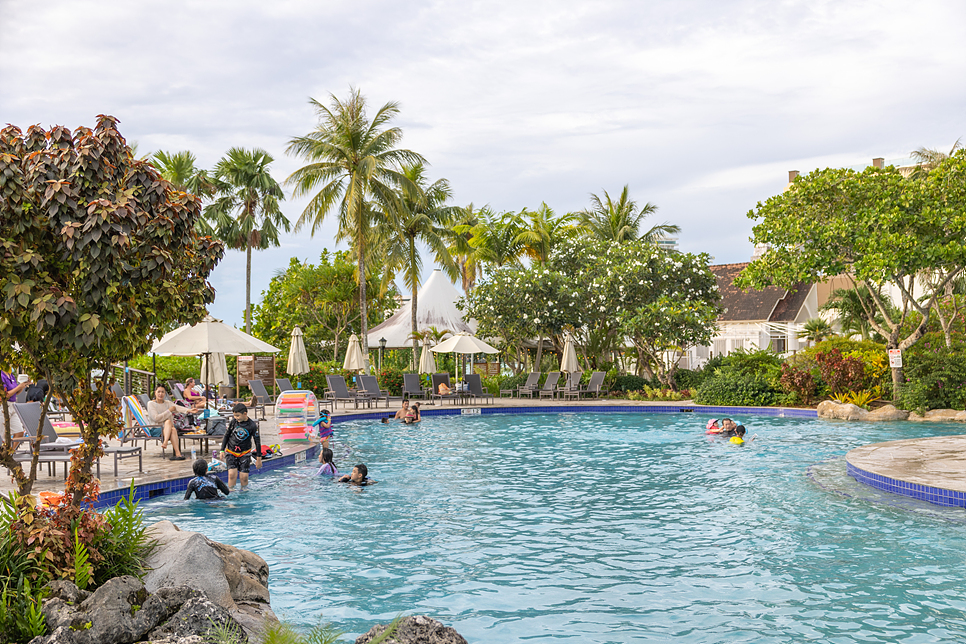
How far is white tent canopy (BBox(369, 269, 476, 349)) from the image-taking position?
109 feet

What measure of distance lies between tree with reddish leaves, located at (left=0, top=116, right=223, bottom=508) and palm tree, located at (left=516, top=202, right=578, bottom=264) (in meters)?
28.3

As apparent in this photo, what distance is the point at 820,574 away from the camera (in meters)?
6.99

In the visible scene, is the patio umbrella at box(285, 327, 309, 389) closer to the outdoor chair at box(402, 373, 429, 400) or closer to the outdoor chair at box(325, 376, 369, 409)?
the outdoor chair at box(325, 376, 369, 409)

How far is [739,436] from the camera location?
52.6 ft

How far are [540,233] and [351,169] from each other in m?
8.69

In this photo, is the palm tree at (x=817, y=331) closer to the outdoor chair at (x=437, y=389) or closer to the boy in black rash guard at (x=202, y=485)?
the outdoor chair at (x=437, y=389)

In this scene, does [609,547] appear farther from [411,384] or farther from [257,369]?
[257,369]

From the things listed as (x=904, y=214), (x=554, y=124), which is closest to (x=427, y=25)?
(x=554, y=124)

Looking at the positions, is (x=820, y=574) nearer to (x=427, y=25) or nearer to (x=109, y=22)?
(x=427, y=25)

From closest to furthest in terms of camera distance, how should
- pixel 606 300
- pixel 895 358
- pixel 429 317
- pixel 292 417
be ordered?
pixel 292 417, pixel 895 358, pixel 606 300, pixel 429 317

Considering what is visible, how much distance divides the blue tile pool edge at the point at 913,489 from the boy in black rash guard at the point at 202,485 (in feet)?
29.3

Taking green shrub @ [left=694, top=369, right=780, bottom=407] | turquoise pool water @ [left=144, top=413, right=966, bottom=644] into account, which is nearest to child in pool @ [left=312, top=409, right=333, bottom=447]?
turquoise pool water @ [left=144, top=413, right=966, bottom=644]

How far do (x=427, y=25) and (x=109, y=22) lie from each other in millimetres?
5131

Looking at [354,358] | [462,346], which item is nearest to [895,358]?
[462,346]
